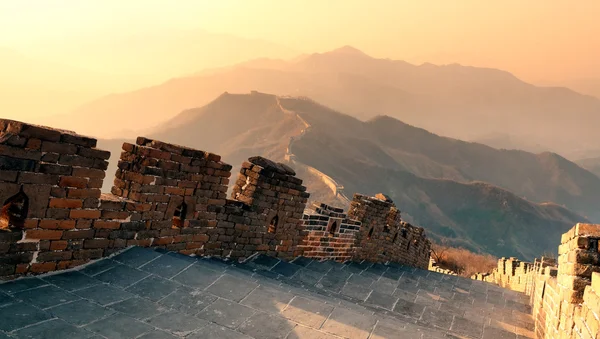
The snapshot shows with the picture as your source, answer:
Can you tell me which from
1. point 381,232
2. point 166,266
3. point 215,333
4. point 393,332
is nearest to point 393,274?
point 381,232

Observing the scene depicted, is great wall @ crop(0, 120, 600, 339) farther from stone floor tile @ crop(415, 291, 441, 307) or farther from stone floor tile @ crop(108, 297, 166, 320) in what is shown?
stone floor tile @ crop(108, 297, 166, 320)

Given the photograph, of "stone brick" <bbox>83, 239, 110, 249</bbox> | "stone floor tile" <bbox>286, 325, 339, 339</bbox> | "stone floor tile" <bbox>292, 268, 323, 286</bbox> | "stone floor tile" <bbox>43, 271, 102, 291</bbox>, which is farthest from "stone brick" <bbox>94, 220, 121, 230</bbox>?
"stone floor tile" <bbox>292, 268, 323, 286</bbox>

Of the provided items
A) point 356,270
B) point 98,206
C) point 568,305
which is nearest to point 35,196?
point 98,206

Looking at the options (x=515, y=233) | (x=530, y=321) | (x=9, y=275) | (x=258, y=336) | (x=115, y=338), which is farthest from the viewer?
(x=515, y=233)

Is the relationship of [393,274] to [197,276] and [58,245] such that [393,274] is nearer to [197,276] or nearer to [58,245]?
[197,276]

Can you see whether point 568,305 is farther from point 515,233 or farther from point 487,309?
point 515,233

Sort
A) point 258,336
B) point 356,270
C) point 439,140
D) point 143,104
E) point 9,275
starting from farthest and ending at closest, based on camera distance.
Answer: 1. point 143,104
2. point 439,140
3. point 356,270
4. point 9,275
5. point 258,336
